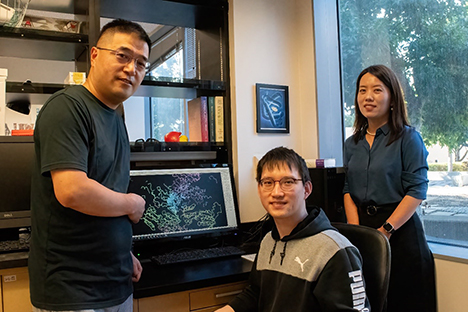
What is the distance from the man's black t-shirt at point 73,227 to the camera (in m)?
Answer: 1.19

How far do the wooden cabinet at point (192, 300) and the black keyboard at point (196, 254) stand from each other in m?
0.26

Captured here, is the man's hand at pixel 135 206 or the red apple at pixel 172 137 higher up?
the red apple at pixel 172 137

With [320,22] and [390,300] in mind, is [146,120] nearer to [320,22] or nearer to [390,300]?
[320,22]

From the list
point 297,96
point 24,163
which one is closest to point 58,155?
point 24,163

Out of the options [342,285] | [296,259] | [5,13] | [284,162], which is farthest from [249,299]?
[5,13]

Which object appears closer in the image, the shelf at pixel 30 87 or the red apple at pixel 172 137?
the shelf at pixel 30 87

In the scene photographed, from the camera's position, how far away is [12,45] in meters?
2.12

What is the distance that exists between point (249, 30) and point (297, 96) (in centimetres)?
54

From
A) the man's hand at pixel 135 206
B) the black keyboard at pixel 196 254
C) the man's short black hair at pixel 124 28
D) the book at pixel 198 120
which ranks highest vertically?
the man's short black hair at pixel 124 28

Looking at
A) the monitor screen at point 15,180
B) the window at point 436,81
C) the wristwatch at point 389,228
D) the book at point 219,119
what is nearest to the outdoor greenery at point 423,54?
the window at point 436,81

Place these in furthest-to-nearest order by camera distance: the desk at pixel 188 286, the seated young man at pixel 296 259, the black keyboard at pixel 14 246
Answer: the black keyboard at pixel 14 246 < the desk at pixel 188 286 < the seated young man at pixel 296 259

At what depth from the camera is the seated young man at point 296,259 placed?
1.26 m

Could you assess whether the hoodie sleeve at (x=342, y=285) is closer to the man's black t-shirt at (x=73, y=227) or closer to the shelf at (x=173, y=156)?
the man's black t-shirt at (x=73, y=227)

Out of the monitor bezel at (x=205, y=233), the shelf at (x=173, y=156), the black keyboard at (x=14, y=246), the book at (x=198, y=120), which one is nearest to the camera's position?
the black keyboard at (x=14, y=246)
